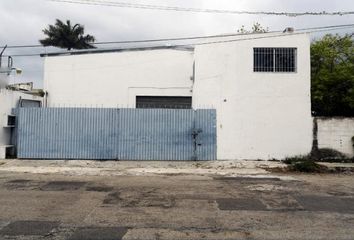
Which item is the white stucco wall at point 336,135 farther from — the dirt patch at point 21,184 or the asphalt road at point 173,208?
the dirt patch at point 21,184

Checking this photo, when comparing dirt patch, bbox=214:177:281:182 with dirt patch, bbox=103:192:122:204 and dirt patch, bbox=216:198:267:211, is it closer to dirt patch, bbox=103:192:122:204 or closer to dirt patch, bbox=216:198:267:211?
dirt patch, bbox=216:198:267:211

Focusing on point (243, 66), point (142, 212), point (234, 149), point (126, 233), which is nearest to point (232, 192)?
point (142, 212)

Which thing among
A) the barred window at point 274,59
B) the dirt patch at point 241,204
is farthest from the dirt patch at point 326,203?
the barred window at point 274,59

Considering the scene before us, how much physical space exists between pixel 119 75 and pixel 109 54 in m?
1.37

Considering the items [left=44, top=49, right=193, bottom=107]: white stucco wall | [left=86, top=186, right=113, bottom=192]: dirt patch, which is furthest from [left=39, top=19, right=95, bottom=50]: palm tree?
[left=86, top=186, right=113, bottom=192]: dirt patch

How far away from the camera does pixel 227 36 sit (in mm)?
19531

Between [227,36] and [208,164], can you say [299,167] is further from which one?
[227,36]

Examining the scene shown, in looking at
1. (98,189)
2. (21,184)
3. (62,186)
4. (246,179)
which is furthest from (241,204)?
(21,184)

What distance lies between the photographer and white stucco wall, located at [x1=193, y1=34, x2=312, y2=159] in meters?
19.0

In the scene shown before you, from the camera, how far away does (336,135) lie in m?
19.0

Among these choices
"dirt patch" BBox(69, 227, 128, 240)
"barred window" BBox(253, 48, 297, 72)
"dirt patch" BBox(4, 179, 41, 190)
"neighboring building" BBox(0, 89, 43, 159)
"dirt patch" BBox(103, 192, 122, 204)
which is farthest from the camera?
"barred window" BBox(253, 48, 297, 72)

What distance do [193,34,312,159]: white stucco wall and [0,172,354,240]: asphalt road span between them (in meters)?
5.15

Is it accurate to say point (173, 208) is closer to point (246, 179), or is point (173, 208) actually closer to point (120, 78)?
point (246, 179)

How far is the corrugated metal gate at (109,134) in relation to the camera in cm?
1859
